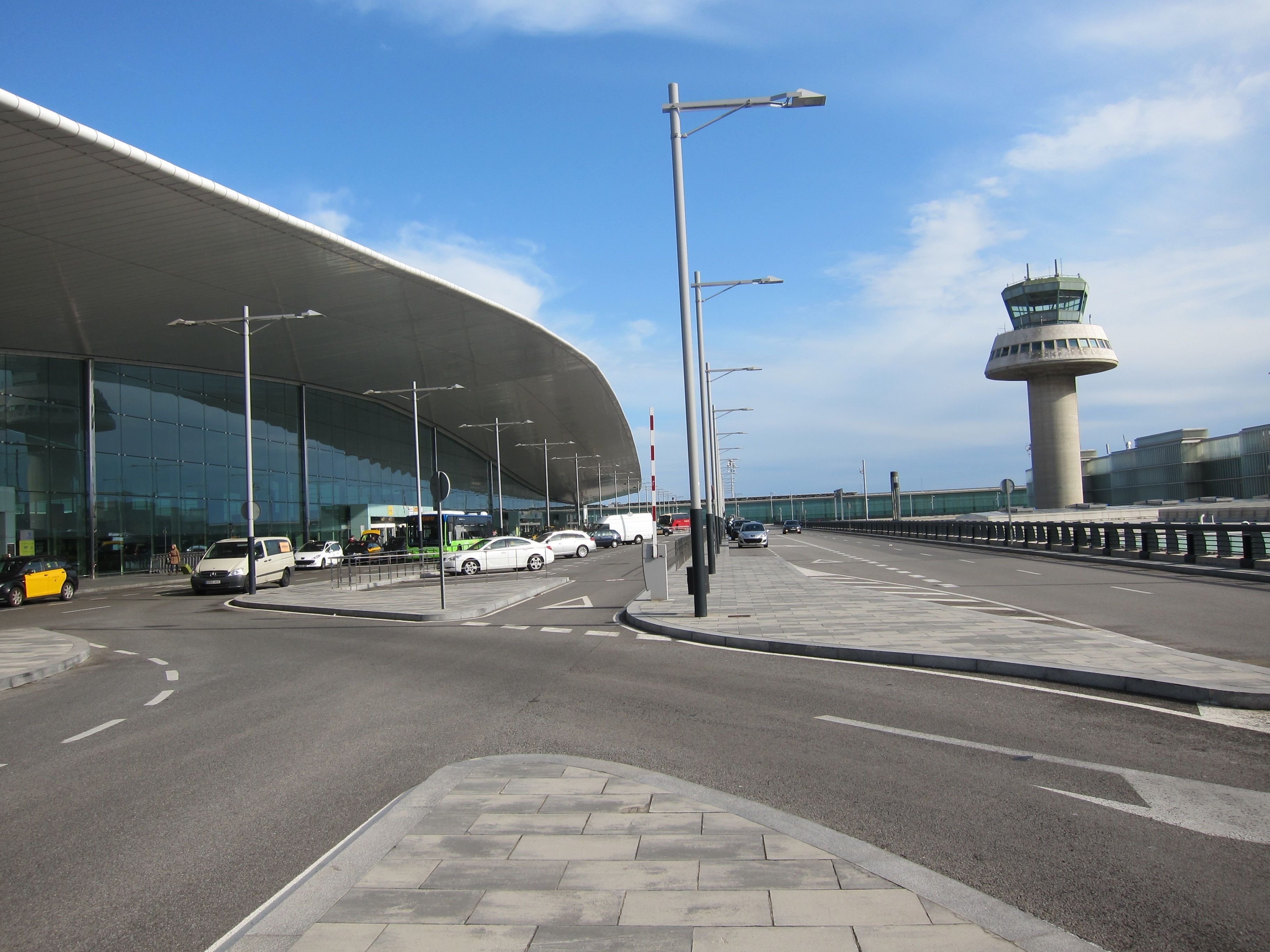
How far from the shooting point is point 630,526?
7938 centimetres

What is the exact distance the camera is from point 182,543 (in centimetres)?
4819

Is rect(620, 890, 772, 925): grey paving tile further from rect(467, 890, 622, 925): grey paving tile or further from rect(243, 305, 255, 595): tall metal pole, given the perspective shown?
rect(243, 305, 255, 595): tall metal pole

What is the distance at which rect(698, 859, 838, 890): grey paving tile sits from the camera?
161 inches

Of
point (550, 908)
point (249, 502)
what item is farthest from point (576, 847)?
point (249, 502)

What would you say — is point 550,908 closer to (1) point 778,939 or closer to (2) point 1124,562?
(1) point 778,939

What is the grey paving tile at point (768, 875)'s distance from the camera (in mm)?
4078

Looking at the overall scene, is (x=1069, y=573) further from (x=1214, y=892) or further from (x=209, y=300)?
(x=209, y=300)

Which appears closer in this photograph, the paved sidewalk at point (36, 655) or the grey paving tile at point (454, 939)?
the grey paving tile at point (454, 939)

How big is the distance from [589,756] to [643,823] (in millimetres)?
1905

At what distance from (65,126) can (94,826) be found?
90.2 ft

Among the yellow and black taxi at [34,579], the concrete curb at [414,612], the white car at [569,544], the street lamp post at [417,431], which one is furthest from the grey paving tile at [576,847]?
the white car at [569,544]

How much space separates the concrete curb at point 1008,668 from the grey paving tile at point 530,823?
6.12 metres

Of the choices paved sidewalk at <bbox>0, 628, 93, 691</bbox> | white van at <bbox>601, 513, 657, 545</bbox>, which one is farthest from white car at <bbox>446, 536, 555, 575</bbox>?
white van at <bbox>601, 513, 657, 545</bbox>

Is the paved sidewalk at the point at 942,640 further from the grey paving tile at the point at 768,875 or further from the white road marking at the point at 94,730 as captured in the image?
the white road marking at the point at 94,730
